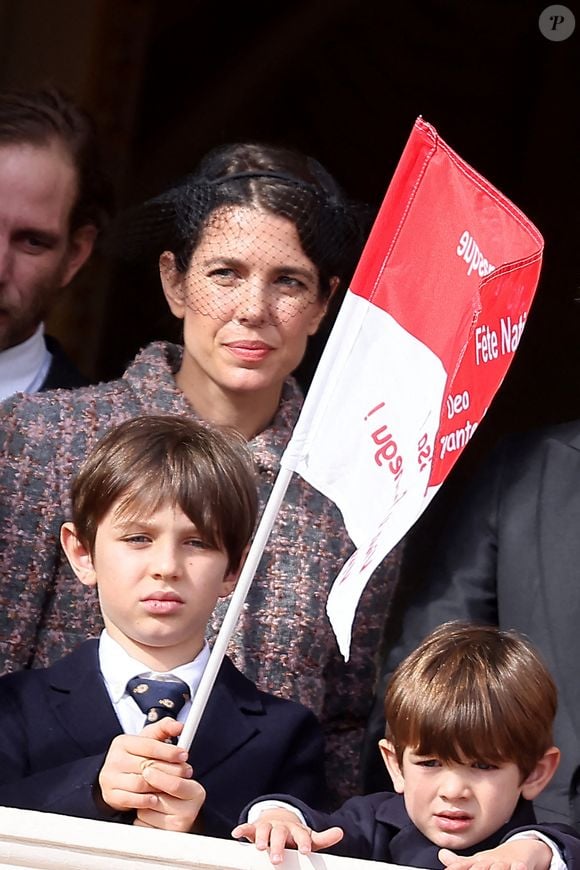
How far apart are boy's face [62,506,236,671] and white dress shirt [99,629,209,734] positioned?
0.5 inches

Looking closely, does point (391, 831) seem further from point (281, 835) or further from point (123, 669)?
point (123, 669)

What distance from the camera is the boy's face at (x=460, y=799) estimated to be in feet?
8.09

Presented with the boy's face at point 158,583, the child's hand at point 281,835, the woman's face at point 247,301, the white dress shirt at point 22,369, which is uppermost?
the woman's face at point 247,301

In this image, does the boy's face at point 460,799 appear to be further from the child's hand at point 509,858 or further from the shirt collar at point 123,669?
the shirt collar at point 123,669

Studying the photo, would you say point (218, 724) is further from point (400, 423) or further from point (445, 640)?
point (400, 423)

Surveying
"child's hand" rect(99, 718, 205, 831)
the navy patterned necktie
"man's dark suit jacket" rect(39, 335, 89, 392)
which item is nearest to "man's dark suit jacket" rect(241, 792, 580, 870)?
"child's hand" rect(99, 718, 205, 831)

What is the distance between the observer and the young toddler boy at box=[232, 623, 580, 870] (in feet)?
8.06

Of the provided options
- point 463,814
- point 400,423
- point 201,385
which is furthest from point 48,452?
point 463,814

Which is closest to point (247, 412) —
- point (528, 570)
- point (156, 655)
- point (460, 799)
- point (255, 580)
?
point (255, 580)

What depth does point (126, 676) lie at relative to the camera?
2.63 meters

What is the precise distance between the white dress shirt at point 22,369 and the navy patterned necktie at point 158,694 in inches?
40.6

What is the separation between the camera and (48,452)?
3.02m

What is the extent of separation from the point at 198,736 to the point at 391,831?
0.97 ft

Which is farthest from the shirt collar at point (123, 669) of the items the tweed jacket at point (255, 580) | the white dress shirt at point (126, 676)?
the tweed jacket at point (255, 580)
